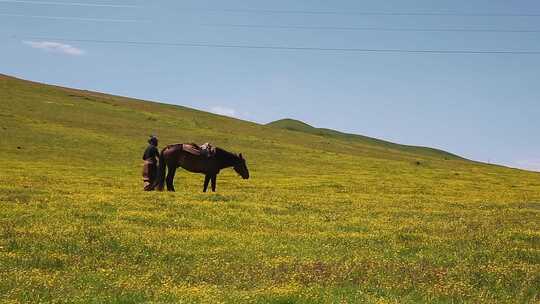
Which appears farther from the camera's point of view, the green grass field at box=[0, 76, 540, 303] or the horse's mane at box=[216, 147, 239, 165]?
the horse's mane at box=[216, 147, 239, 165]

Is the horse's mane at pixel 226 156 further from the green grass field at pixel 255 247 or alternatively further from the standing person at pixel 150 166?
the green grass field at pixel 255 247

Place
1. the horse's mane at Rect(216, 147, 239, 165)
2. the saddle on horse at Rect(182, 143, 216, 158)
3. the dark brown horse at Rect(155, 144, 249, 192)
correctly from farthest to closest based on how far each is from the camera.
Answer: the horse's mane at Rect(216, 147, 239, 165) → the saddle on horse at Rect(182, 143, 216, 158) → the dark brown horse at Rect(155, 144, 249, 192)

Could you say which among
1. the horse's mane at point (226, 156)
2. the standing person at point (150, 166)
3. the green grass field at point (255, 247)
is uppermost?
the horse's mane at point (226, 156)

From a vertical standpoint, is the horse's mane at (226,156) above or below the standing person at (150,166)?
above

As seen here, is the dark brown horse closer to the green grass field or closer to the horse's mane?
the horse's mane

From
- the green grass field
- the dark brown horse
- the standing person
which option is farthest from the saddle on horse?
the green grass field

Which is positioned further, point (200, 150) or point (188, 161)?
point (200, 150)

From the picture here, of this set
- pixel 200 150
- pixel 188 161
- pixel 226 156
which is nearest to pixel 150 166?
pixel 188 161

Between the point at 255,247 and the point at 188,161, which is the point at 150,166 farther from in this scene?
the point at 255,247

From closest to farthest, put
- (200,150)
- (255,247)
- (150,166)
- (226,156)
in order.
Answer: (255,247) → (150,166) → (200,150) → (226,156)

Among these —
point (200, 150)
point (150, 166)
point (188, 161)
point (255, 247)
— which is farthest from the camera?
point (200, 150)

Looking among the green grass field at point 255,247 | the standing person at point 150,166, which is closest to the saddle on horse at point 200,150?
the standing person at point 150,166

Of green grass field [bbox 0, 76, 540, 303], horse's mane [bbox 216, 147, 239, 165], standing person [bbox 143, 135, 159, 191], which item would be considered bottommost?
green grass field [bbox 0, 76, 540, 303]

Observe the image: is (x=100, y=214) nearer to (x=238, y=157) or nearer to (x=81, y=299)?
(x=81, y=299)
